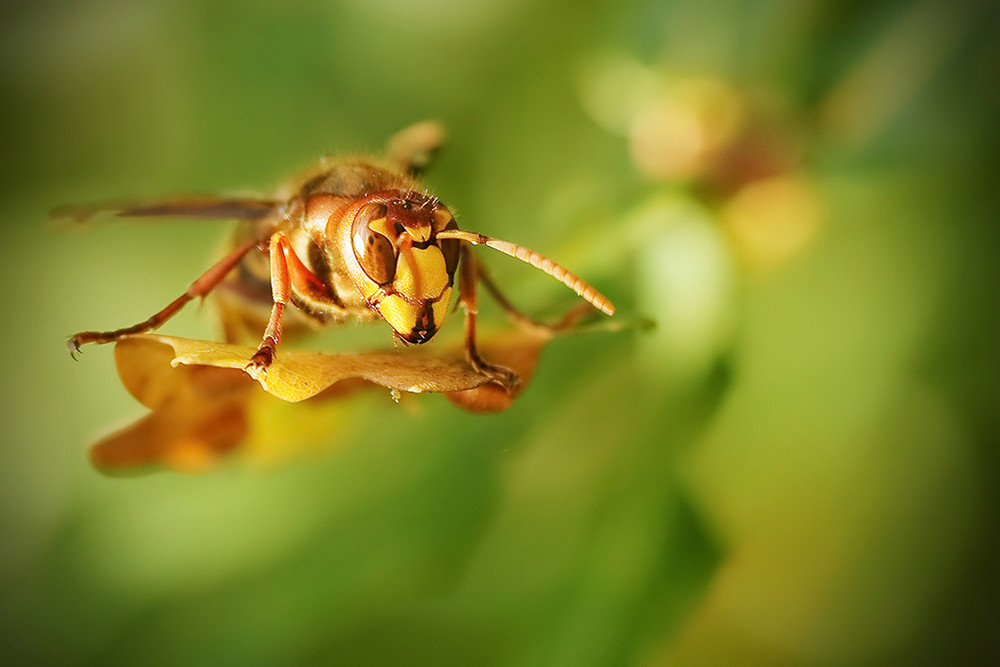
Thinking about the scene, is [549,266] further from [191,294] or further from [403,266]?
[191,294]

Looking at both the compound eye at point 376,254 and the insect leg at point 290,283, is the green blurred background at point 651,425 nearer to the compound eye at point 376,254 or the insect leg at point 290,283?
the insect leg at point 290,283

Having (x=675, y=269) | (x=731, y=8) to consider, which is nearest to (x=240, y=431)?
(x=675, y=269)

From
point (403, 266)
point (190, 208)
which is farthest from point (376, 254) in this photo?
point (190, 208)

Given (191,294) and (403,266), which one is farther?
(191,294)

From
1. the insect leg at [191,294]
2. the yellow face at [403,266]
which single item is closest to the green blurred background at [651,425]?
the insect leg at [191,294]

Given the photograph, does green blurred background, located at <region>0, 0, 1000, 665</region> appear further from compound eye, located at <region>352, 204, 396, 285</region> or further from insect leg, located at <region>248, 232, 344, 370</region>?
compound eye, located at <region>352, 204, 396, 285</region>

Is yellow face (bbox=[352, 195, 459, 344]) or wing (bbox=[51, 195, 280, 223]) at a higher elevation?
wing (bbox=[51, 195, 280, 223])

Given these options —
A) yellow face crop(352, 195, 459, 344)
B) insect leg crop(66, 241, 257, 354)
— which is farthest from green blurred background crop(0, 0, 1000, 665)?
yellow face crop(352, 195, 459, 344)
